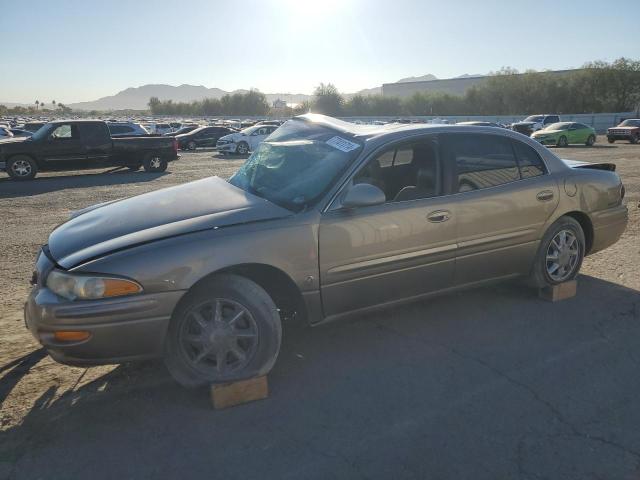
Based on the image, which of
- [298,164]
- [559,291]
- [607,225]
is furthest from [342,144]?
[607,225]

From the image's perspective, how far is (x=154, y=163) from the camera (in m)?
16.7

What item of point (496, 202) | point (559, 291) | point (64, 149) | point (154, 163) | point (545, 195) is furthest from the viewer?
point (154, 163)

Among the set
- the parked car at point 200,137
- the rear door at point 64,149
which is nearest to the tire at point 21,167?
the rear door at point 64,149

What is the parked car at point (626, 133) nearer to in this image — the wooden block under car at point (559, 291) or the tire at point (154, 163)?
the tire at point (154, 163)

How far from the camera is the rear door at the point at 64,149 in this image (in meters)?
14.8

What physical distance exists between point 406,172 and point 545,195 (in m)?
1.25

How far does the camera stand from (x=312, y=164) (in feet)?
12.6

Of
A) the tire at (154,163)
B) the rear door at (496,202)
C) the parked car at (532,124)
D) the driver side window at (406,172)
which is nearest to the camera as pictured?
A: the driver side window at (406,172)

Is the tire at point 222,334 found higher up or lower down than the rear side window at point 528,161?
lower down

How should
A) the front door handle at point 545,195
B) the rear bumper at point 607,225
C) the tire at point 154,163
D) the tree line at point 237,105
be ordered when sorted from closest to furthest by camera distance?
the front door handle at point 545,195, the rear bumper at point 607,225, the tire at point 154,163, the tree line at point 237,105

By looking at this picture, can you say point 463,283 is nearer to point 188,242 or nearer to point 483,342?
point 483,342

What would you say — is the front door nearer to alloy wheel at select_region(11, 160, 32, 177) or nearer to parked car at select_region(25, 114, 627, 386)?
parked car at select_region(25, 114, 627, 386)

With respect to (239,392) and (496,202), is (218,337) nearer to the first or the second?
(239,392)

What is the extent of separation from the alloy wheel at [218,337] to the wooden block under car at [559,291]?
2.87m
